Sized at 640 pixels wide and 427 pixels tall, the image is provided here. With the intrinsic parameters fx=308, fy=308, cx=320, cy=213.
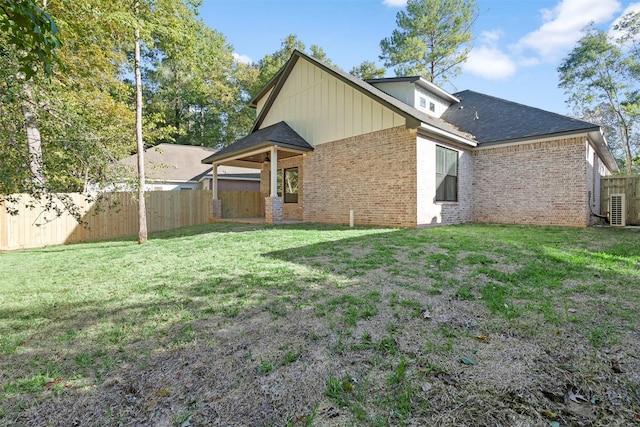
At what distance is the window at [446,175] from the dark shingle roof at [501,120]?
152cm

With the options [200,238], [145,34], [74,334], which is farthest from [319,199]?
[74,334]

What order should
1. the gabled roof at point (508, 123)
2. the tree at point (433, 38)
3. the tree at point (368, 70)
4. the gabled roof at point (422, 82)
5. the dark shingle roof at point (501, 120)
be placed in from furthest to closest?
the tree at point (368, 70) < the tree at point (433, 38) < the gabled roof at point (422, 82) < the dark shingle roof at point (501, 120) < the gabled roof at point (508, 123)

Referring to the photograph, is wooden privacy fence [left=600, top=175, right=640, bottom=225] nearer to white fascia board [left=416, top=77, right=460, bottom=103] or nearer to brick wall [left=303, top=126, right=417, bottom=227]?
white fascia board [left=416, top=77, right=460, bottom=103]

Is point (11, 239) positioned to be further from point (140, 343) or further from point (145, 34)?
point (140, 343)

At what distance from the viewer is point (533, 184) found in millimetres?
10328

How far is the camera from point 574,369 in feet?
6.91

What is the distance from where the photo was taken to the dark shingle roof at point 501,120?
9969 millimetres

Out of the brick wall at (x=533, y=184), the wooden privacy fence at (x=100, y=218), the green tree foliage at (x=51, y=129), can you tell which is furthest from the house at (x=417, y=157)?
the green tree foliage at (x=51, y=129)

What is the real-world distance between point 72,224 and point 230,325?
11.1 metres

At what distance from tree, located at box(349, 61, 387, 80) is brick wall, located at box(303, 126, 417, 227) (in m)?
16.3

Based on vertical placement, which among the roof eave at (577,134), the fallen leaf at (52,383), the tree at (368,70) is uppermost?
the tree at (368,70)

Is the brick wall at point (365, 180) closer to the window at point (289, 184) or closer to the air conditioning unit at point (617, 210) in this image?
the window at point (289, 184)

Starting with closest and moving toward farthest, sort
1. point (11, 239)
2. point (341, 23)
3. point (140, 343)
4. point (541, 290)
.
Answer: point (140, 343) → point (541, 290) → point (11, 239) → point (341, 23)

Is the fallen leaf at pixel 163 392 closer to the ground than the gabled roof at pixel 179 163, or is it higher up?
closer to the ground
